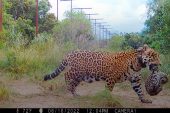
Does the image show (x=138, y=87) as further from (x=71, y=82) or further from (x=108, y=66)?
(x=71, y=82)

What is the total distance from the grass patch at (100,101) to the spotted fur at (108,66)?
0.39 ft

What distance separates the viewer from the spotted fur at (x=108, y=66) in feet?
23.3

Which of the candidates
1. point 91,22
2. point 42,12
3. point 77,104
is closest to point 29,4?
point 42,12

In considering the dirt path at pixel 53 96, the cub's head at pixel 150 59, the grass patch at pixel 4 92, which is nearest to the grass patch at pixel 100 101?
the dirt path at pixel 53 96

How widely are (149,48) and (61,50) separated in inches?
42.5

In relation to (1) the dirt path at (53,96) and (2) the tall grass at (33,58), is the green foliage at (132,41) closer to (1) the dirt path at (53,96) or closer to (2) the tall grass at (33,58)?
(1) the dirt path at (53,96)

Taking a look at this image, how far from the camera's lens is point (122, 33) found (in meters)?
7.35

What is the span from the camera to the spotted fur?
7098 millimetres

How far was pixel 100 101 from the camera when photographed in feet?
23.1

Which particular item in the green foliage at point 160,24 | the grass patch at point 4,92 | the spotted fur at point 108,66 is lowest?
the grass patch at point 4,92

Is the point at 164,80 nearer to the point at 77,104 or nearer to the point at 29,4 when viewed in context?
the point at 77,104

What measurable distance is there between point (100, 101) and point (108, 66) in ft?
1.49

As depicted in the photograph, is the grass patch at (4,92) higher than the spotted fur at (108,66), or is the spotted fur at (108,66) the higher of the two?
the spotted fur at (108,66)

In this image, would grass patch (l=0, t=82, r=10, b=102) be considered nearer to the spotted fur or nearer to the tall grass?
the tall grass
